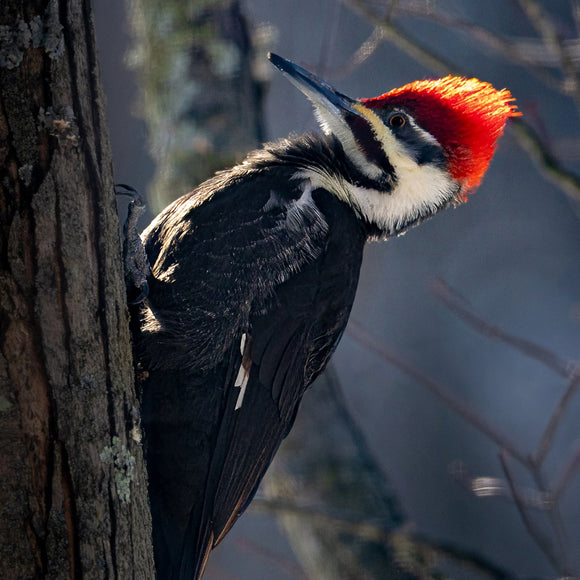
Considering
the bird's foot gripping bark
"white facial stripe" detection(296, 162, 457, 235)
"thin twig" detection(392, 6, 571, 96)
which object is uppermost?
"thin twig" detection(392, 6, 571, 96)

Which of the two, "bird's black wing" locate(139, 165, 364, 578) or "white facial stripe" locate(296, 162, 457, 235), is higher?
"white facial stripe" locate(296, 162, 457, 235)

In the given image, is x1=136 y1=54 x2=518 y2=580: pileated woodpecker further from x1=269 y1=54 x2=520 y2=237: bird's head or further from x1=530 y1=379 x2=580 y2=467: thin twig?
x1=530 y1=379 x2=580 y2=467: thin twig

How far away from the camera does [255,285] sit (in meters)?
2.22

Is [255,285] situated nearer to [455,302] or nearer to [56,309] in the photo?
[56,309]

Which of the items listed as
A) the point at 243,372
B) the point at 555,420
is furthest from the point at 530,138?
the point at 243,372

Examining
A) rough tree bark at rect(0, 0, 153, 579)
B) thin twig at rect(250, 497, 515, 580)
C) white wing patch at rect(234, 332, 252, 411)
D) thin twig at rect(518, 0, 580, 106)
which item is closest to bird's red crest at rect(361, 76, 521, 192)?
thin twig at rect(518, 0, 580, 106)

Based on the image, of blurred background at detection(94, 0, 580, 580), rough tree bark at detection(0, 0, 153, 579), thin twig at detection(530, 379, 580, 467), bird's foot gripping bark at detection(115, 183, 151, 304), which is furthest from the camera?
blurred background at detection(94, 0, 580, 580)

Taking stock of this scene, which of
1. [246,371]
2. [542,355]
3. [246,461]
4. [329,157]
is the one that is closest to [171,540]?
[246,461]

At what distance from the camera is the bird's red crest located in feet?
8.42

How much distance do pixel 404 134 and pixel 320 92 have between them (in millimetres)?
314

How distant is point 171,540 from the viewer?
2.24 m

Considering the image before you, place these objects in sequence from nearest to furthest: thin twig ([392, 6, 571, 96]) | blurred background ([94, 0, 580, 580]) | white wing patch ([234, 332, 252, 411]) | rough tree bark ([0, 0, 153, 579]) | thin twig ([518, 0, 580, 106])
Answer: rough tree bark ([0, 0, 153, 579])
white wing patch ([234, 332, 252, 411])
thin twig ([518, 0, 580, 106])
thin twig ([392, 6, 571, 96])
blurred background ([94, 0, 580, 580])

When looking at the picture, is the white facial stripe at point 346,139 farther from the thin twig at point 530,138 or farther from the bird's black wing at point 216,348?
the thin twig at point 530,138

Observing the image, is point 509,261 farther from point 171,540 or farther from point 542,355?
point 171,540
